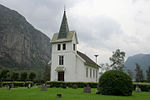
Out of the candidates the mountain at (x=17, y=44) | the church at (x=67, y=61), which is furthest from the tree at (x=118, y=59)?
the mountain at (x=17, y=44)

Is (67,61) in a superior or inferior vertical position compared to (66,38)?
inferior

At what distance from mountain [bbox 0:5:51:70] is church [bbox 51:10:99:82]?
3437 inches

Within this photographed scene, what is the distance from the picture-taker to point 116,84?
17922 millimetres

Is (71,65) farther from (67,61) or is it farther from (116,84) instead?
(116,84)

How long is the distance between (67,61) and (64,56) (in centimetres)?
138

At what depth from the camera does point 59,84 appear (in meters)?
32.8

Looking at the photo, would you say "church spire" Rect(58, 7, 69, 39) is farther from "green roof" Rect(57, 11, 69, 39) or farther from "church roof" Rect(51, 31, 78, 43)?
"church roof" Rect(51, 31, 78, 43)

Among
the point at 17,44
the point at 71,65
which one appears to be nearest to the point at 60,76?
the point at 71,65

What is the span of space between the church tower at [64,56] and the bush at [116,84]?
1898cm

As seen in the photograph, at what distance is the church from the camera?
37.7 metres

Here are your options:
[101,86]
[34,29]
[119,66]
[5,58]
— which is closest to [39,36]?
[34,29]

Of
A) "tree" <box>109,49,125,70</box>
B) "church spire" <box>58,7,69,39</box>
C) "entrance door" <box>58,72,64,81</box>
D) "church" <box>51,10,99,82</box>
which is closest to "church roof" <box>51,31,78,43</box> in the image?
"church" <box>51,10,99,82</box>

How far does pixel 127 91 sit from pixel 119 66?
37050 millimetres

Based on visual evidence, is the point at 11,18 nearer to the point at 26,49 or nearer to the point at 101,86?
the point at 26,49
